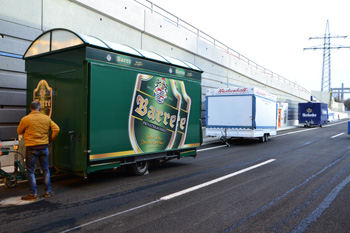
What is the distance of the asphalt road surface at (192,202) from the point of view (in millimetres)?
4352

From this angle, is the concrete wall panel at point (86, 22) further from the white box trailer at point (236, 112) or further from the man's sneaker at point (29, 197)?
the man's sneaker at point (29, 197)

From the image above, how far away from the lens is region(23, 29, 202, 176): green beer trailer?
6301 mm

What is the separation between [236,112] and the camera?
1562 cm

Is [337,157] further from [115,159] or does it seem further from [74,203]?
[74,203]

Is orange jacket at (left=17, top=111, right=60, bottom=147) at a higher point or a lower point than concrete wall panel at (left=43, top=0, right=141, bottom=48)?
lower

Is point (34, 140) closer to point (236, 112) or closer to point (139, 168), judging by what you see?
point (139, 168)

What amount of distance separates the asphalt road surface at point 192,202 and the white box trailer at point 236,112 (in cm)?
663

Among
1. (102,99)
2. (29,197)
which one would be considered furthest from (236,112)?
(29,197)

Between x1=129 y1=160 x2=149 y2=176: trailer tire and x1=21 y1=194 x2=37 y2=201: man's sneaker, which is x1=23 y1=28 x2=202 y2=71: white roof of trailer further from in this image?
x1=21 y1=194 x2=37 y2=201: man's sneaker

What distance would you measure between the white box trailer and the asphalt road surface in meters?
6.63

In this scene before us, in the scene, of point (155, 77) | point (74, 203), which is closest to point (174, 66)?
point (155, 77)

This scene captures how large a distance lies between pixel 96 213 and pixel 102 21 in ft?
31.7

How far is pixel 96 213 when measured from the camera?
15.9 feet

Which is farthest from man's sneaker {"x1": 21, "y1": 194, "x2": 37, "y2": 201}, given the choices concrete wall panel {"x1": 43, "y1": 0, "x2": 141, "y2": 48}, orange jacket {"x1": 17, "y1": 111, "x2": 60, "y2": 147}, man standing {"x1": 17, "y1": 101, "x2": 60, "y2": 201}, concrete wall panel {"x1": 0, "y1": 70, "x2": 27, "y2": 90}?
concrete wall panel {"x1": 43, "y1": 0, "x2": 141, "y2": 48}
